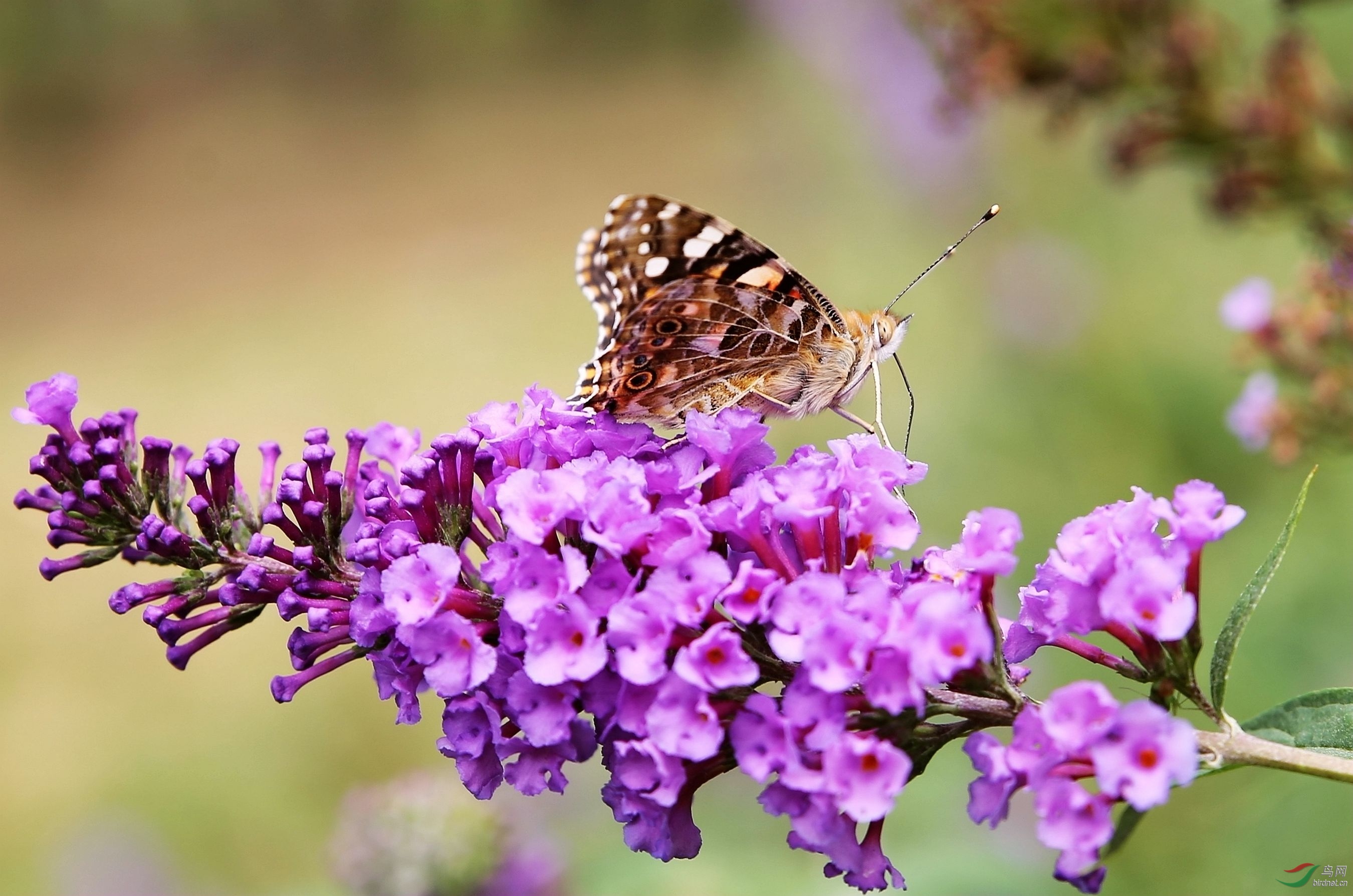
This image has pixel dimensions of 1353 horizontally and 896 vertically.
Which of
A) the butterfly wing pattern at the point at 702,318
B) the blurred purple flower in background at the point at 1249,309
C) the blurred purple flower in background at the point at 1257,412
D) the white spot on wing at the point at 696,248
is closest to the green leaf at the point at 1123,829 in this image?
the butterfly wing pattern at the point at 702,318

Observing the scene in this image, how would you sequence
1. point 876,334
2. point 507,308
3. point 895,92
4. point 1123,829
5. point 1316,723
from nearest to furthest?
point 1123,829 < point 1316,723 < point 876,334 < point 895,92 < point 507,308

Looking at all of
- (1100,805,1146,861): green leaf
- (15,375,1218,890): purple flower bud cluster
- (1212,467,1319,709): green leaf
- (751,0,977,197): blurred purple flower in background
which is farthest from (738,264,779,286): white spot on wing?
(751,0,977,197): blurred purple flower in background

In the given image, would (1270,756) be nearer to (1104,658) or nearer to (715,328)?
(1104,658)

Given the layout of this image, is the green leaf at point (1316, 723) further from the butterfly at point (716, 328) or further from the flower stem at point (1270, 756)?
the butterfly at point (716, 328)

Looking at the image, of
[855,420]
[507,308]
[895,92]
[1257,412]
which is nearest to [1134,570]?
[855,420]

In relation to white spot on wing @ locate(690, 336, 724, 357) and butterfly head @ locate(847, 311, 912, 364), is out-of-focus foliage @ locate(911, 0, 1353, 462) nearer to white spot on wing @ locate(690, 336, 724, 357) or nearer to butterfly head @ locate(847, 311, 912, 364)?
butterfly head @ locate(847, 311, 912, 364)

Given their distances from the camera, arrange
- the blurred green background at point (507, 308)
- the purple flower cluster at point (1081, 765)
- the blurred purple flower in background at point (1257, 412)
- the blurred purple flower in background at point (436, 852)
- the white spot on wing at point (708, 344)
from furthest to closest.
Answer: the blurred green background at point (507, 308) → the blurred purple flower in background at point (436, 852) → the blurred purple flower in background at point (1257, 412) → the white spot on wing at point (708, 344) → the purple flower cluster at point (1081, 765)
